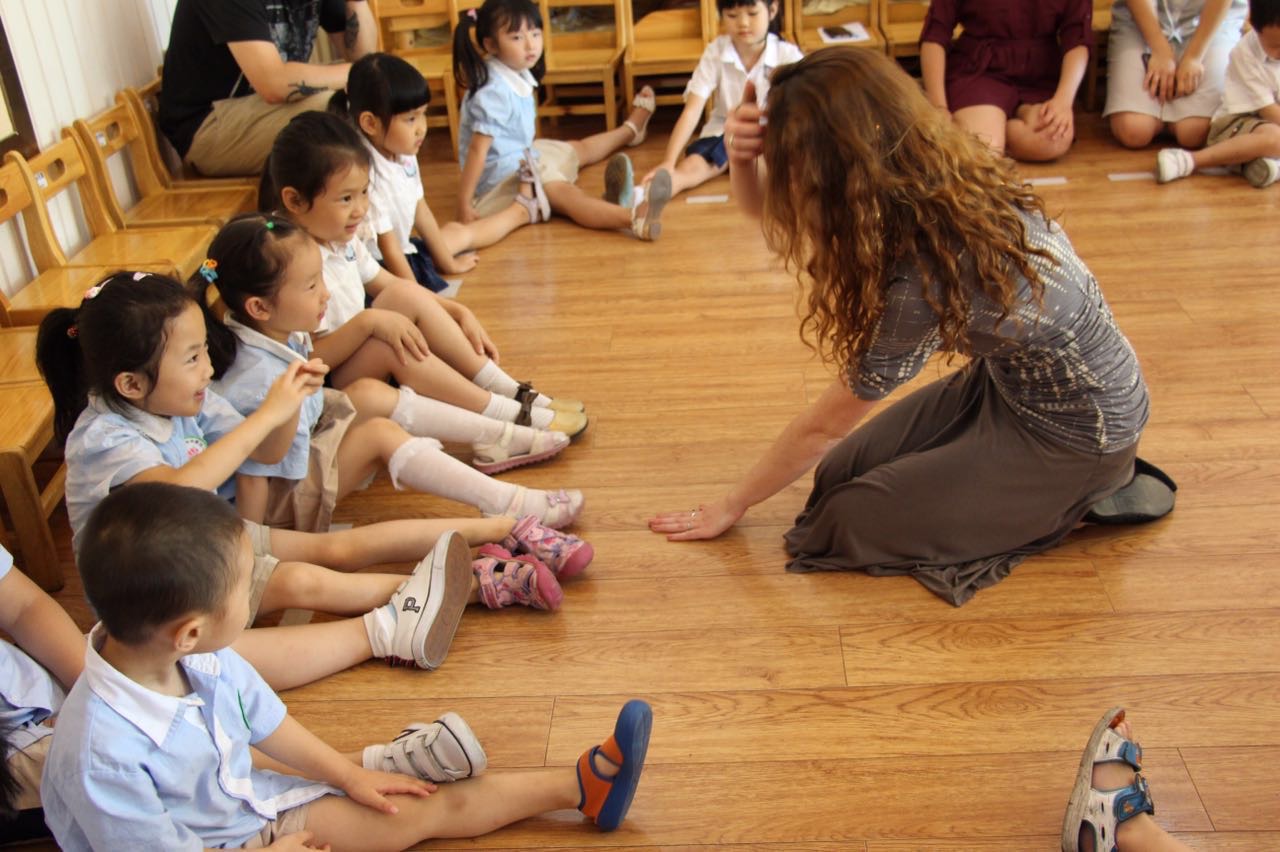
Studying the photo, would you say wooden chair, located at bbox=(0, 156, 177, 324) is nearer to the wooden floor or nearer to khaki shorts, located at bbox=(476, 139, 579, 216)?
the wooden floor

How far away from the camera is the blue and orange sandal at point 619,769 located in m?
1.57

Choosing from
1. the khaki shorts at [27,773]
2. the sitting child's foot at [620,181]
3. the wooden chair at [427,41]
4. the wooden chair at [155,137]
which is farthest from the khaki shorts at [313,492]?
the wooden chair at [427,41]

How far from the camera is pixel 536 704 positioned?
6.17 ft

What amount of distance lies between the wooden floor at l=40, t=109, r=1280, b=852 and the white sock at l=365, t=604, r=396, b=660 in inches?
1.6

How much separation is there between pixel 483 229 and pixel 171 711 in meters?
2.60

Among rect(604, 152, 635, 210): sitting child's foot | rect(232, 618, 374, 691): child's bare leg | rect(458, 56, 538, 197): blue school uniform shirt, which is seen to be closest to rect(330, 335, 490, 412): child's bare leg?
rect(232, 618, 374, 691): child's bare leg

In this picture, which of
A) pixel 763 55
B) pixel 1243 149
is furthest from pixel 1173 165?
pixel 763 55

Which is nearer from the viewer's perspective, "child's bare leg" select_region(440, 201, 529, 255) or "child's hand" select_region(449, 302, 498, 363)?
"child's hand" select_region(449, 302, 498, 363)

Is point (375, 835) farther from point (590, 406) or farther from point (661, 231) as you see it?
point (661, 231)

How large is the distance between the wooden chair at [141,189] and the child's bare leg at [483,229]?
1.95 feet

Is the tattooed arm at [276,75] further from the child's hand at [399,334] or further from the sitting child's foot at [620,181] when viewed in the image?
the child's hand at [399,334]

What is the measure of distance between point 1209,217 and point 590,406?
2071 millimetres

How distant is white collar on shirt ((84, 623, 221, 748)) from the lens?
129cm

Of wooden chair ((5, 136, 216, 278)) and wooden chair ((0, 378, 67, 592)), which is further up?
wooden chair ((5, 136, 216, 278))
